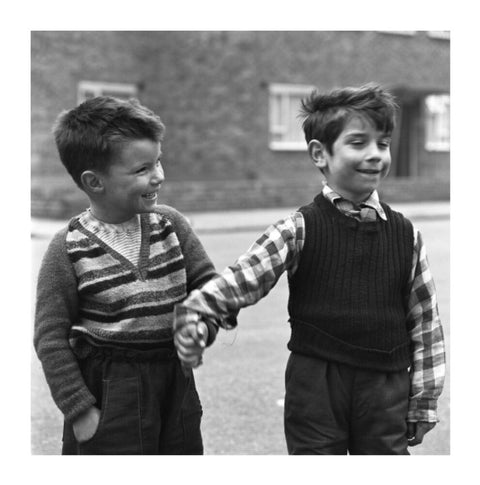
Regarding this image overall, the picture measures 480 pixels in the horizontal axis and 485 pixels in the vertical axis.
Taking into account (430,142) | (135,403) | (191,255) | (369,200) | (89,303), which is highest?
(430,142)

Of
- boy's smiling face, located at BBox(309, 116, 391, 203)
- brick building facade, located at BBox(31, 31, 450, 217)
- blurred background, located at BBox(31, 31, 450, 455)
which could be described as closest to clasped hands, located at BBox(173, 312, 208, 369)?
boy's smiling face, located at BBox(309, 116, 391, 203)

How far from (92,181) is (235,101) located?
679 inches

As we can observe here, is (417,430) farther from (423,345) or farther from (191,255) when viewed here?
(191,255)

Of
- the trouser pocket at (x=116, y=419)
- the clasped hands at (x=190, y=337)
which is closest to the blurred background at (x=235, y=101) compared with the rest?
the trouser pocket at (x=116, y=419)

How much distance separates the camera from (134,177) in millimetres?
2346

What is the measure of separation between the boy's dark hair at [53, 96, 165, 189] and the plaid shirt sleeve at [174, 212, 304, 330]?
0.43 m

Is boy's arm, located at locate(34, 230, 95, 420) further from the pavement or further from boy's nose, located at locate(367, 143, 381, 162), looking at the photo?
the pavement

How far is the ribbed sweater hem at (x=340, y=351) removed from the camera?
237cm

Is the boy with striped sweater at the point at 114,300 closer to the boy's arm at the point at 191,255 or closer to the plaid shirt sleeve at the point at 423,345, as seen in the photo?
the boy's arm at the point at 191,255

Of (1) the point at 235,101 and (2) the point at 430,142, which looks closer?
(1) the point at 235,101

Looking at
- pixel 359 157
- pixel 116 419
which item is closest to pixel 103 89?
pixel 359 157

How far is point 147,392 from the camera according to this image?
2.34 m

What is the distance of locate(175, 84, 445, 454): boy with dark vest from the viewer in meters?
2.37
